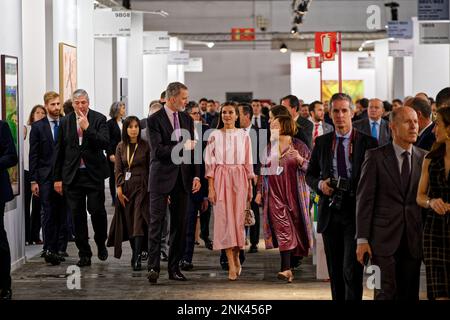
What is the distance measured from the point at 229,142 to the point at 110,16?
33.6ft

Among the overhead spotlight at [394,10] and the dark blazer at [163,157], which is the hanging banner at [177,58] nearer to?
the overhead spotlight at [394,10]

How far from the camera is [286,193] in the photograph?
9516 millimetres

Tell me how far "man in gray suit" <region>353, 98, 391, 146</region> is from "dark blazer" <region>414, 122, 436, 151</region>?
4414 millimetres

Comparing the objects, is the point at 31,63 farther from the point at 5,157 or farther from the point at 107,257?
the point at 5,157

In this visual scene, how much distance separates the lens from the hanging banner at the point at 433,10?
64.6 ft

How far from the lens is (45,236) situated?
1060 centimetres

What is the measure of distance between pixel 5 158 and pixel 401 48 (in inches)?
802

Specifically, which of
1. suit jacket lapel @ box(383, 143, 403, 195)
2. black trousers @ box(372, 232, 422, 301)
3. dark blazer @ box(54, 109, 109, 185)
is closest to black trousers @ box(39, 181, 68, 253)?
dark blazer @ box(54, 109, 109, 185)

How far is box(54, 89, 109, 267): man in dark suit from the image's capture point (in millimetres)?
10242

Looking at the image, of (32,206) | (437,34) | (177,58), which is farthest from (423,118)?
(177,58)

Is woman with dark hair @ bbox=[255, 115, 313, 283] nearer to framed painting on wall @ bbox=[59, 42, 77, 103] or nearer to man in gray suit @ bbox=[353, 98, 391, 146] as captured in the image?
man in gray suit @ bbox=[353, 98, 391, 146]

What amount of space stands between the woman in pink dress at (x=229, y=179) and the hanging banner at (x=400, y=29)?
17.0 metres

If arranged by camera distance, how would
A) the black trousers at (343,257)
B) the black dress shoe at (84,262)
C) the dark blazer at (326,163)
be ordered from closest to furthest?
the black trousers at (343,257), the dark blazer at (326,163), the black dress shoe at (84,262)

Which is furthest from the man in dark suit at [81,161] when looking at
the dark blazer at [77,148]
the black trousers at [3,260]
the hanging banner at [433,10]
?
the hanging banner at [433,10]
